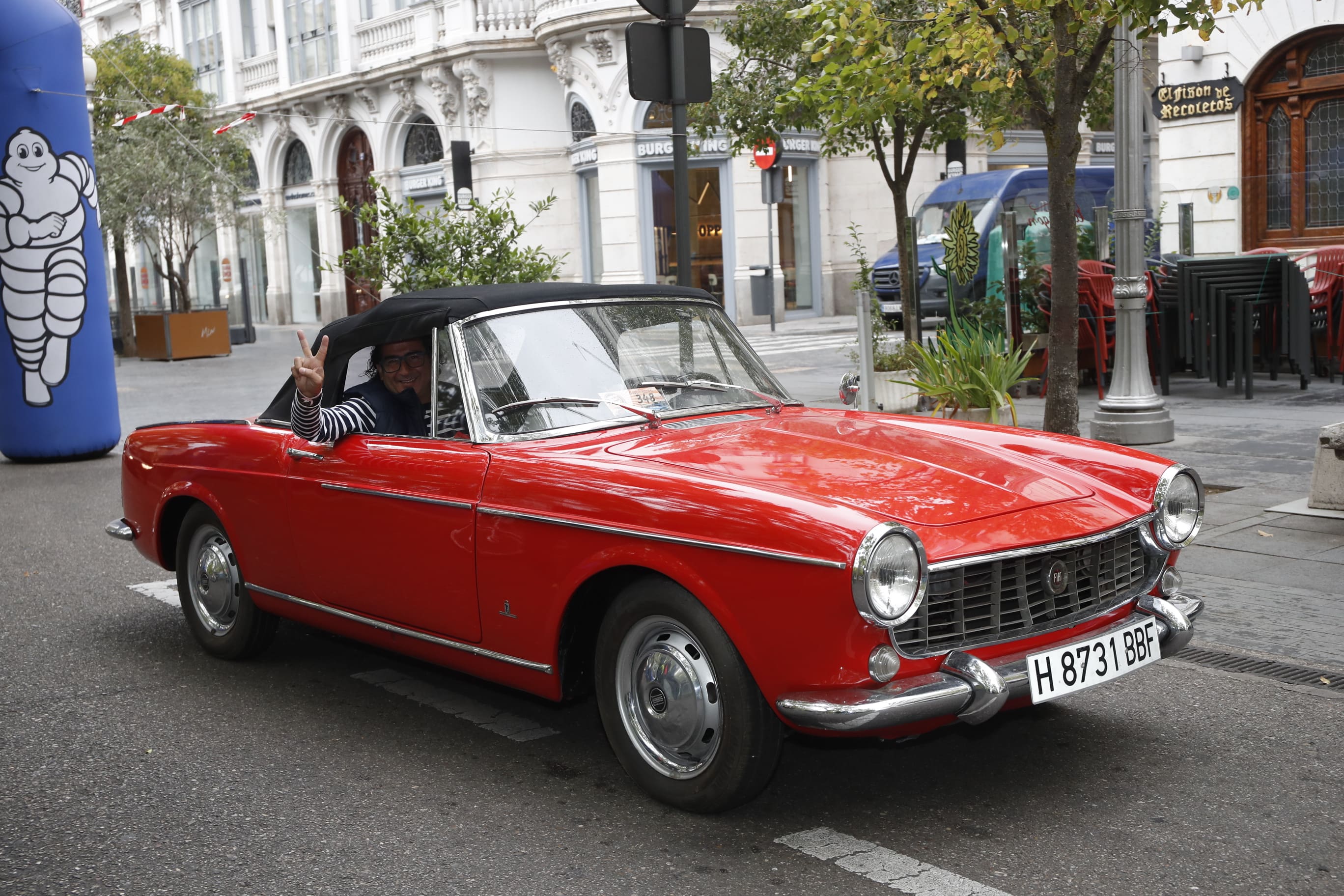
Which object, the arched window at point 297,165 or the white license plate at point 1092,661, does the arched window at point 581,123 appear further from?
the white license plate at point 1092,661

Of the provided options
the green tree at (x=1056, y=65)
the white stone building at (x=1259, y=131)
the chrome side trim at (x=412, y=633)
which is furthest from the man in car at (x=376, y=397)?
the white stone building at (x=1259, y=131)

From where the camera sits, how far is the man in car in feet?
15.8

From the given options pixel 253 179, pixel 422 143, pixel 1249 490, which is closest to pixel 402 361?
pixel 1249 490

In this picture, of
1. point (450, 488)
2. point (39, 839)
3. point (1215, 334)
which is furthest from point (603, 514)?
point (1215, 334)

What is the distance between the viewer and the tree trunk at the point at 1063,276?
28.8 feet

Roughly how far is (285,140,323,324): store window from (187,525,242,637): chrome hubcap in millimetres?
35323

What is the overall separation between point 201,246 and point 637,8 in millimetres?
24053

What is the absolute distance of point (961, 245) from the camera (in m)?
12.4

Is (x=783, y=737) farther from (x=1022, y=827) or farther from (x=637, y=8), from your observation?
(x=637, y=8)

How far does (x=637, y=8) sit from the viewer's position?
29.0m

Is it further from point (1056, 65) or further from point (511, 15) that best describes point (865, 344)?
point (511, 15)

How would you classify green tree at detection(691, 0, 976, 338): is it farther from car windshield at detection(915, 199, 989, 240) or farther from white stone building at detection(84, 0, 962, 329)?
white stone building at detection(84, 0, 962, 329)

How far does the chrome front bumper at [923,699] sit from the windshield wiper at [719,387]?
62.2 inches

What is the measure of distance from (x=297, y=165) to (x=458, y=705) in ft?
126
